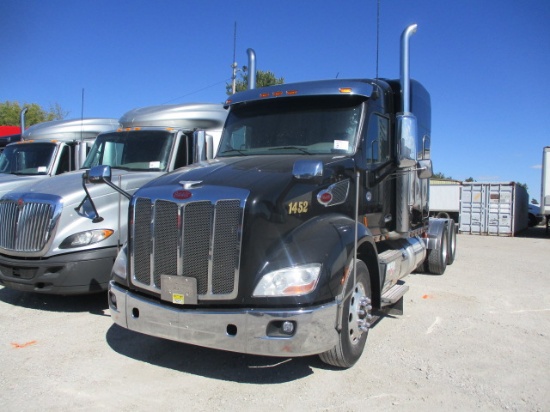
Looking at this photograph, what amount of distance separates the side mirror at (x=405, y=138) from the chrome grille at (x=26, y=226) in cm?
411

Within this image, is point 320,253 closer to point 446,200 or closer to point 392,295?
point 392,295

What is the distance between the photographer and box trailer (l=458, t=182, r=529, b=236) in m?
21.5

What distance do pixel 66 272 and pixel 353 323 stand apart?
3.43 meters

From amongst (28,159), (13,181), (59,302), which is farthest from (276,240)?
(28,159)

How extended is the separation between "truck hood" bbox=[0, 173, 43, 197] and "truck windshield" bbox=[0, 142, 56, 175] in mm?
374

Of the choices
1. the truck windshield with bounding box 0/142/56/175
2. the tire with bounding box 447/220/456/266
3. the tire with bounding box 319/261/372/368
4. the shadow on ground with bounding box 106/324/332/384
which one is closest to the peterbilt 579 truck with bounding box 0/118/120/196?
the truck windshield with bounding box 0/142/56/175

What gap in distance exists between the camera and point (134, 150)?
24.0 feet

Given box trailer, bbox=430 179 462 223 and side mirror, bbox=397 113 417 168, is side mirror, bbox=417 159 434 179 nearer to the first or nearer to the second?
side mirror, bbox=397 113 417 168

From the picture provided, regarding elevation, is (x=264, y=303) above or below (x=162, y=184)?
below

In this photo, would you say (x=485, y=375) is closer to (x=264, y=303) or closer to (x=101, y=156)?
(x=264, y=303)

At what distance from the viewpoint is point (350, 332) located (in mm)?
4160

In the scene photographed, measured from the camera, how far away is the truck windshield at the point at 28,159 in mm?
8820

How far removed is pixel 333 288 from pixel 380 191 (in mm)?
2179

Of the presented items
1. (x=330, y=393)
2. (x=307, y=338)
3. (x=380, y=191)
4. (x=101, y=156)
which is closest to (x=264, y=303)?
(x=307, y=338)
